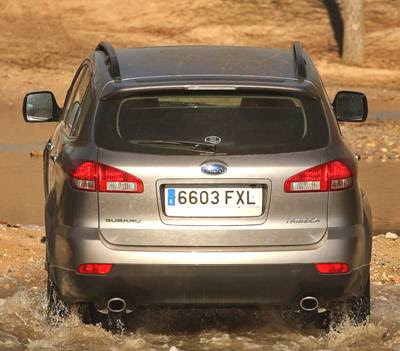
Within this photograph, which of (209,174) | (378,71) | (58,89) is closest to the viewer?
(209,174)

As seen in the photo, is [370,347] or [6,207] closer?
[370,347]

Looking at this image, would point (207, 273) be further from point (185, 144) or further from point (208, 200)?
point (185, 144)

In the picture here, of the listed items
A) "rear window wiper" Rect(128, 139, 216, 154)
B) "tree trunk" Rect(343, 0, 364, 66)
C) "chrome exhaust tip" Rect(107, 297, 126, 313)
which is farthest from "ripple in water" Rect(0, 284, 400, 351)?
"tree trunk" Rect(343, 0, 364, 66)

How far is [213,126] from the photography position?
7.05m

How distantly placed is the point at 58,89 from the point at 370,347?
668 inches

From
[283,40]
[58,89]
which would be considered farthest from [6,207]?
[283,40]

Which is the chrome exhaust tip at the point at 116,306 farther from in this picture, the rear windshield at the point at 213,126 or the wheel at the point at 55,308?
the rear windshield at the point at 213,126

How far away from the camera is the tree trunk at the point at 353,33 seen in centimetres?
2784

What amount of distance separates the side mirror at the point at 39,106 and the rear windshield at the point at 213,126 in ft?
5.82

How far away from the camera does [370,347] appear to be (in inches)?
309

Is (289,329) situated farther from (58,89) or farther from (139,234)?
(58,89)

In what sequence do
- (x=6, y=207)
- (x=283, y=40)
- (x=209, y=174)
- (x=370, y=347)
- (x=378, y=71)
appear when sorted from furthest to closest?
(x=283, y=40) → (x=378, y=71) → (x=6, y=207) → (x=370, y=347) → (x=209, y=174)

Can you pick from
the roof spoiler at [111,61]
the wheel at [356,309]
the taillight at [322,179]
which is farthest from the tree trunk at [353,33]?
the taillight at [322,179]

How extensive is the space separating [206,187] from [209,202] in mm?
74
